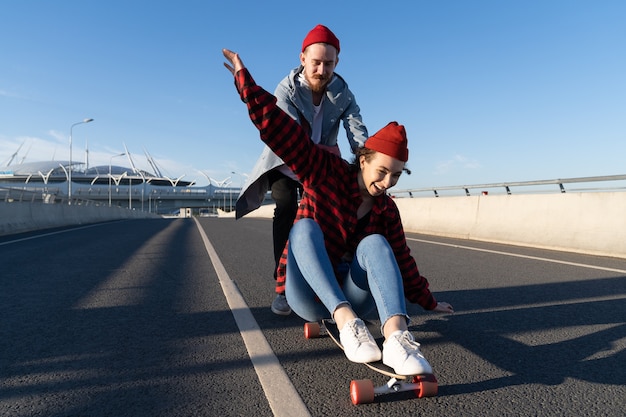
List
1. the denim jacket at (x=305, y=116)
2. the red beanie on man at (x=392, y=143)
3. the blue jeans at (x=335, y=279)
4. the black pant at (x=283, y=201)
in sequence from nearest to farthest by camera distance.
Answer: the blue jeans at (x=335, y=279), the red beanie on man at (x=392, y=143), the denim jacket at (x=305, y=116), the black pant at (x=283, y=201)

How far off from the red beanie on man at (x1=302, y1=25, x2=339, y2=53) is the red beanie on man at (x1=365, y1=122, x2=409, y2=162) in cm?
83

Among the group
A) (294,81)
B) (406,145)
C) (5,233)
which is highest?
(294,81)

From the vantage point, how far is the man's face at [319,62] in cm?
279

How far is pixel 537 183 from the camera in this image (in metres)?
9.05

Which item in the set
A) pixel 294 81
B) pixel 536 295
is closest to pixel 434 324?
pixel 536 295

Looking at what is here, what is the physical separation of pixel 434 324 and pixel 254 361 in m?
1.35

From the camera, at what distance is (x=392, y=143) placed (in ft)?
7.36

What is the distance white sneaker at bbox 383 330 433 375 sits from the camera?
5.58 ft

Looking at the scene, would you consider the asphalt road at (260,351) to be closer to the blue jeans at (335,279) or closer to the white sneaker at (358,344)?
the white sneaker at (358,344)

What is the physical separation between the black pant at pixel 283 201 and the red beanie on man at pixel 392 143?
4.34 ft

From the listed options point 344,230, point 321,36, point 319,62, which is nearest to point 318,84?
point 319,62

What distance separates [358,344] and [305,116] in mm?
1911

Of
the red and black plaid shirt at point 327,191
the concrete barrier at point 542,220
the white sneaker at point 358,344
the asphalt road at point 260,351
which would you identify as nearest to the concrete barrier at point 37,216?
the asphalt road at point 260,351

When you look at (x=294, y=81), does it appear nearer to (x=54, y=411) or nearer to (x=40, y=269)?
(x=54, y=411)
